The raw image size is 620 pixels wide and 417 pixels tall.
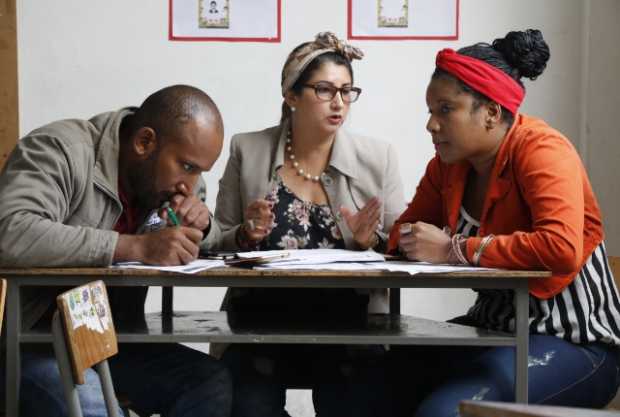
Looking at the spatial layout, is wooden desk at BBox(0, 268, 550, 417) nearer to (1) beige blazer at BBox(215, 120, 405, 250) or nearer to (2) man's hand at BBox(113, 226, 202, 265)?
(2) man's hand at BBox(113, 226, 202, 265)

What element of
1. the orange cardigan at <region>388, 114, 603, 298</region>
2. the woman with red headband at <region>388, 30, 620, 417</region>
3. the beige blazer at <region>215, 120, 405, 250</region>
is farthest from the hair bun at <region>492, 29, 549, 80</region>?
the beige blazer at <region>215, 120, 405, 250</region>

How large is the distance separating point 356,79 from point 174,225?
2102 millimetres

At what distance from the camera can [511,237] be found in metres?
2.24

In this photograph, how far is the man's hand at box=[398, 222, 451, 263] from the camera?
234 cm

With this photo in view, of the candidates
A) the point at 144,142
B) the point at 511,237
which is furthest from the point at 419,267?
the point at 144,142

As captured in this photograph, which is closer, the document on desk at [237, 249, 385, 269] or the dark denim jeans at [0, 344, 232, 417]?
the document on desk at [237, 249, 385, 269]

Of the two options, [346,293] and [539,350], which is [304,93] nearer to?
[346,293]

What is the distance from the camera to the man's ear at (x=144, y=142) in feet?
7.97

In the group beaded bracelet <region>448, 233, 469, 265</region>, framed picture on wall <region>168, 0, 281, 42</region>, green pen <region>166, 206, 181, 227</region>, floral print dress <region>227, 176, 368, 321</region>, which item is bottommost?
floral print dress <region>227, 176, 368, 321</region>

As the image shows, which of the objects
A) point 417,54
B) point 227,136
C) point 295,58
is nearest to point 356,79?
point 417,54

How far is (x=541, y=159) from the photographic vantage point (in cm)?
229

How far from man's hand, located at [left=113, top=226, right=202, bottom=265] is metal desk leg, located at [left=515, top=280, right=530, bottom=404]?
2.40 ft

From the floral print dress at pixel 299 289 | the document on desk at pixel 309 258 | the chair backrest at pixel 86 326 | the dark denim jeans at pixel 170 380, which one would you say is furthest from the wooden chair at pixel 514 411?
the floral print dress at pixel 299 289

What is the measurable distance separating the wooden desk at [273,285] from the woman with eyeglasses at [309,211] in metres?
0.31
